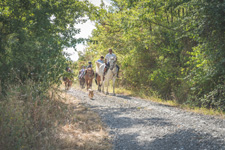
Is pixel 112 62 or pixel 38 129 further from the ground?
pixel 112 62

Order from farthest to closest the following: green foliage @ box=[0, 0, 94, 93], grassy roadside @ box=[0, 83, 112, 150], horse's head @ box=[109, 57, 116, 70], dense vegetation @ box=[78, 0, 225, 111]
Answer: horse's head @ box=[109, 57, 116, 70]
dense vegetation @ box=[78, 0, 225, 111]
green foliage @ box=[0, 0, 94, 93]
grassy roadside @ box=[0, 83, 112, 150]

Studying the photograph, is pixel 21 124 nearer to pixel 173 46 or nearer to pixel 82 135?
pixel 82 135

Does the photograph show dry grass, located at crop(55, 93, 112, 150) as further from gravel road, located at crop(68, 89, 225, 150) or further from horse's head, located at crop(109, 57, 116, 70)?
horse's head, located at crop(109, 57, 116, 70)

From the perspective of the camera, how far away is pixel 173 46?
13977 millimetres

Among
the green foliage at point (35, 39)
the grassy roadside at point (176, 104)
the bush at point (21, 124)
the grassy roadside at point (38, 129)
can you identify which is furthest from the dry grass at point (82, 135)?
the grassy roadside at point (176, 104)

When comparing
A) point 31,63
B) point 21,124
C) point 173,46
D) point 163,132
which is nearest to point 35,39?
point 31,63

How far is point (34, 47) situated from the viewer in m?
6.97

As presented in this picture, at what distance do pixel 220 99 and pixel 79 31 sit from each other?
21.9 ft

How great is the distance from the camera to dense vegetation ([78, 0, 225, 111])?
9.91 m

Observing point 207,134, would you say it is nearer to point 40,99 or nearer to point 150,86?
point 40,99

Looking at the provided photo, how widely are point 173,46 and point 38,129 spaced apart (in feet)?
34.7

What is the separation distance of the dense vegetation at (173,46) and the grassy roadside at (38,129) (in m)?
2.99

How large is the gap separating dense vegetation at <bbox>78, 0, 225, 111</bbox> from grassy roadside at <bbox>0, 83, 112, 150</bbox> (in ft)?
9.80

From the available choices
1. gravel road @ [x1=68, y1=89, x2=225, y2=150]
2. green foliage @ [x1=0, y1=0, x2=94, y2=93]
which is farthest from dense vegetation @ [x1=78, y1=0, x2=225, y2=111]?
gravel road @ [x1=68, y1=89, x2=225, y2=150]
